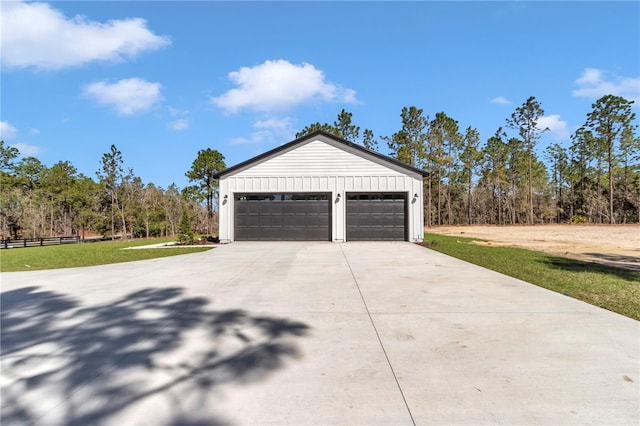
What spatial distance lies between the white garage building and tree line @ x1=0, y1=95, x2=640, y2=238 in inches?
525

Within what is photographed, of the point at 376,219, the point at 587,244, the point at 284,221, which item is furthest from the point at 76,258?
the point at 587,244

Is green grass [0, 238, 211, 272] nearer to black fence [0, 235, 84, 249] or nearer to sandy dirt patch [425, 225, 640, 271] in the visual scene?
black fence [0, 235, 84, 249]

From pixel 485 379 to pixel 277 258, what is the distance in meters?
7.56

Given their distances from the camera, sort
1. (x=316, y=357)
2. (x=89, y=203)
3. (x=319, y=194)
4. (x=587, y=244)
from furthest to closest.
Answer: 1. (x=89, y=203)
2. (x=319, y=194)
3. (x=587, y=244)
4. (x=316, y=357)

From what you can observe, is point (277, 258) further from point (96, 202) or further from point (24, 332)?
point (96, 202)

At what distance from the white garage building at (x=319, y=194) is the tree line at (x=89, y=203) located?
13868mm

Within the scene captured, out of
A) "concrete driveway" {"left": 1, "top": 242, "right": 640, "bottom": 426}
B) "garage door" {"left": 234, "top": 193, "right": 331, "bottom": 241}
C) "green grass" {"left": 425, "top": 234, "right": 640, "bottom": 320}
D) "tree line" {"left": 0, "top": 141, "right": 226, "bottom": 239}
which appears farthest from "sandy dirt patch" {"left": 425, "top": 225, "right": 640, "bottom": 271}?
"tree line" {"left": 0, "top": 141, "right": 226, "bottom": 239}

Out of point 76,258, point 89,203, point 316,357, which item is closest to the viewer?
point 316,357

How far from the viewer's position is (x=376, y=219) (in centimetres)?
1575

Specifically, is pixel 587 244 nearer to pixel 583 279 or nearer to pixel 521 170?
pixel 583 279

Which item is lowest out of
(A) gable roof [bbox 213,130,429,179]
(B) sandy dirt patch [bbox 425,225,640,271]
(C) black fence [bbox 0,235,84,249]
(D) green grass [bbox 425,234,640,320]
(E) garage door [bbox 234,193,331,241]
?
(C) black fence [bbox 0,235,84,249]

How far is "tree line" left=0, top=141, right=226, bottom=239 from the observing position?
3117 centimetres

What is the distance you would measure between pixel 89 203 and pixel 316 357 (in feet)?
152

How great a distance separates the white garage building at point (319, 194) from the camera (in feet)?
51.3
